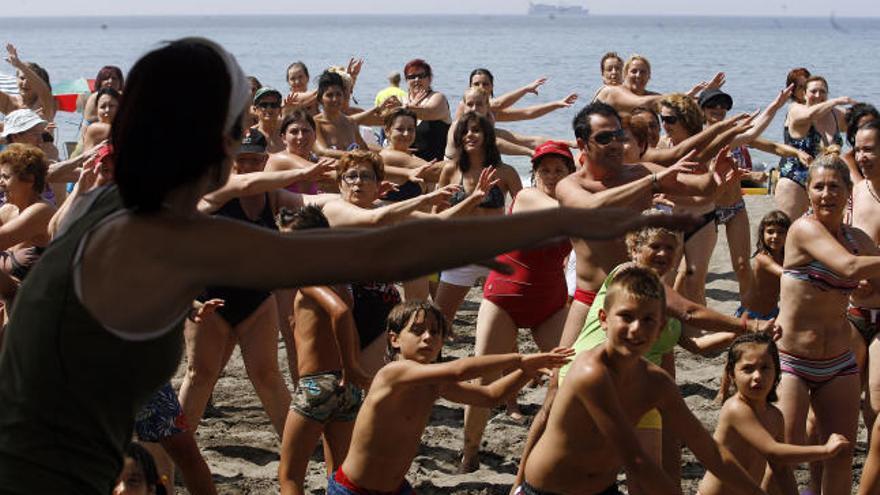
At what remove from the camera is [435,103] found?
39.6ft

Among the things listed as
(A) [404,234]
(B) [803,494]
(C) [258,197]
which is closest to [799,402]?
(B) [803,494]

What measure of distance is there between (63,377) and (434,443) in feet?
17.7

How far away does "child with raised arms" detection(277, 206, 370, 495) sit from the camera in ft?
19.5

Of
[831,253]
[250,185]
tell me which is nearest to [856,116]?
[831,253]

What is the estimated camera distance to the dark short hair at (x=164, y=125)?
2.26m

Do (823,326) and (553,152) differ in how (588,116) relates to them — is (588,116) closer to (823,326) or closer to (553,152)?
(553,152)

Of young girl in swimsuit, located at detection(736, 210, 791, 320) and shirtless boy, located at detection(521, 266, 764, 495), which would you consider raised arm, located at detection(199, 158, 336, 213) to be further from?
young girl in swimsuit, located at detection(736, 210, 791, 320)

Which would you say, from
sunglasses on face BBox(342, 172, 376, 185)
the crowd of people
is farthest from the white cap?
sunglasses on face BBox(342, 172, 376, 185)

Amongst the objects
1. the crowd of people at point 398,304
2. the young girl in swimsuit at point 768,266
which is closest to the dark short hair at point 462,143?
the crowd of people at point 398,304

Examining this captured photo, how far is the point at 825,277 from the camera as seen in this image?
6.14 m

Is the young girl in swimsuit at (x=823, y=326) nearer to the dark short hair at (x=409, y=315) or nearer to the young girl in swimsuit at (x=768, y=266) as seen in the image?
the young girl in swimsuit at (x=768, y=266)

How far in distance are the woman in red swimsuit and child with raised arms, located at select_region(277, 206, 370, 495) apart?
1104mm

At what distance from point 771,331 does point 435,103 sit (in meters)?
6.76

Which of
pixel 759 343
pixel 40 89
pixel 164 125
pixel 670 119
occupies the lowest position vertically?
pixel 40 89
